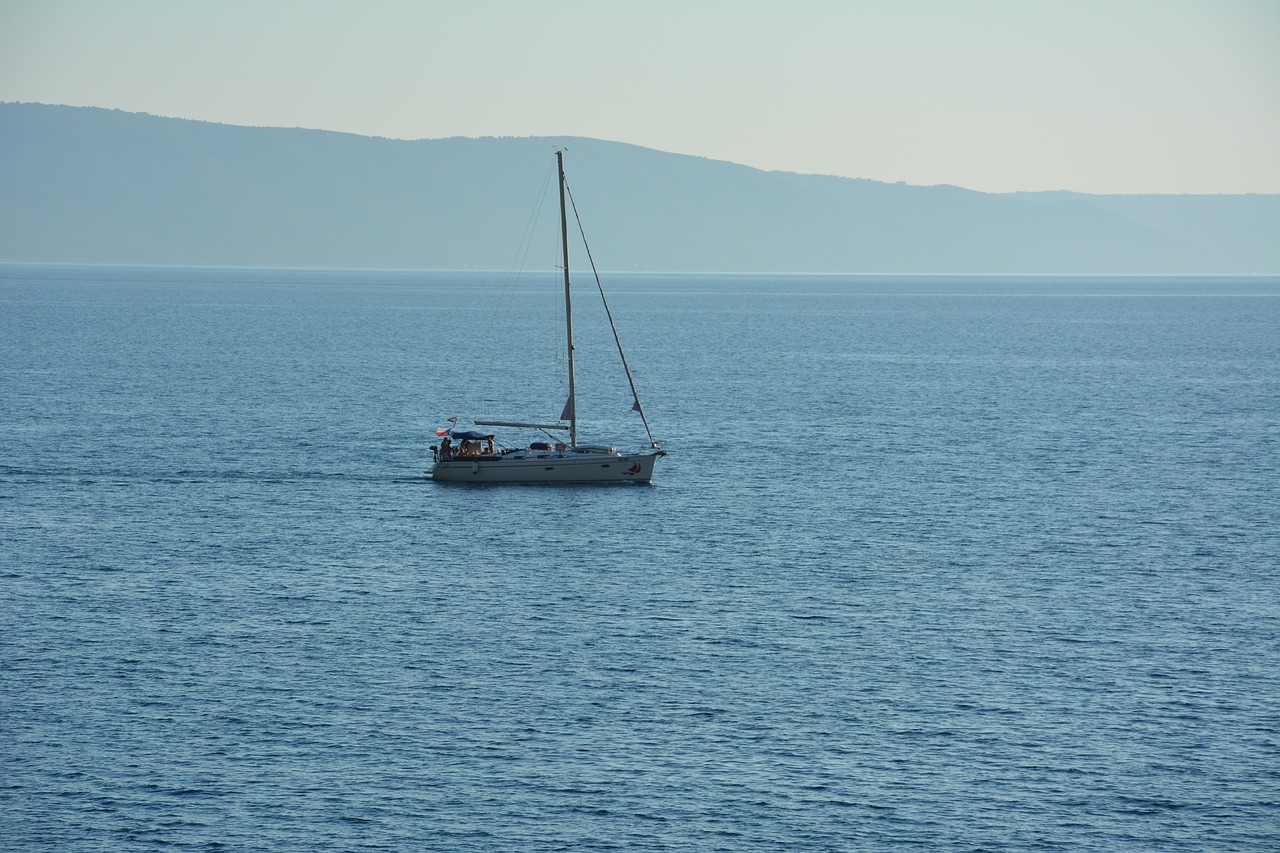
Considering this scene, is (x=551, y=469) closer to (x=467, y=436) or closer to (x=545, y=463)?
(x=545, y=463)

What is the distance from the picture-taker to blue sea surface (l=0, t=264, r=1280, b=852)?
42.9 meters

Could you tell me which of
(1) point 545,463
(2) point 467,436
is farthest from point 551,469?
(2) point 467,436

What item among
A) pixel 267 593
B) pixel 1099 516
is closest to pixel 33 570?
pixel 267 593

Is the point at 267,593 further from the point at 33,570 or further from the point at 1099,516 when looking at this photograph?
the point at 1099,516

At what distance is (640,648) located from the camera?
187 ft

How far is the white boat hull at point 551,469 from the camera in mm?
90375

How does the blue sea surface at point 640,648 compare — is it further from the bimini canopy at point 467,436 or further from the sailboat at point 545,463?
the bimini canopy at point 467,436

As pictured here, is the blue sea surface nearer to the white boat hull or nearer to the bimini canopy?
the white boat hull

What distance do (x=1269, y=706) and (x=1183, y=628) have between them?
8909 millimetres

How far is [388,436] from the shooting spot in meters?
113

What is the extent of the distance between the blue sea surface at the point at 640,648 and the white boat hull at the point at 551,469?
931 mm

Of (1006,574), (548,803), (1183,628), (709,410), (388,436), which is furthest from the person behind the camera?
(709,410)

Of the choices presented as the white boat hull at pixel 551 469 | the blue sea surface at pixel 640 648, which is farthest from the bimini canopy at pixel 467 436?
the blue sea surface at pixel 640 648

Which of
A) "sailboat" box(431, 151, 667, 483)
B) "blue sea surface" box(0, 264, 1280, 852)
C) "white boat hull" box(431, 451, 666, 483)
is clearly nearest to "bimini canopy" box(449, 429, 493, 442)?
"sailboat" box(431, 151, 667, 483)
